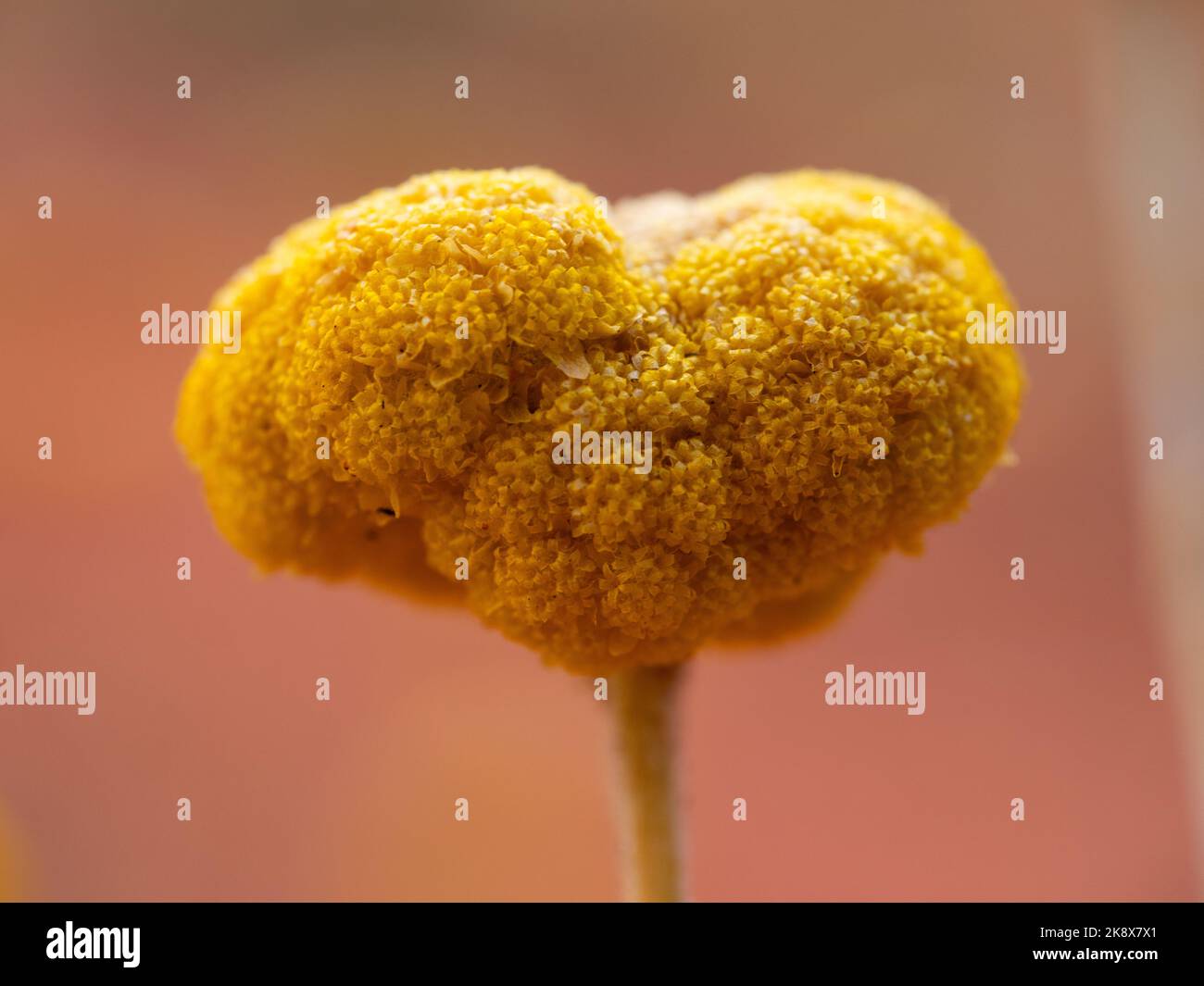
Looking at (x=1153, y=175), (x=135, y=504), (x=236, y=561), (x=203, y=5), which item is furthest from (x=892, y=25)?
(x=135, y=504)

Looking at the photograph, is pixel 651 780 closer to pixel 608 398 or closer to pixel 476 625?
pixel 608 398

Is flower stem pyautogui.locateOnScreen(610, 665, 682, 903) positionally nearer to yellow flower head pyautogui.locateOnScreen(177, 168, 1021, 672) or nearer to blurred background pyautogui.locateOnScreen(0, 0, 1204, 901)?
yellow flower head pyautogui.locateOnScreen(177, 168, 1021, 672)

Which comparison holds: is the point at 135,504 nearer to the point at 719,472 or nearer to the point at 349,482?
A: the point at 349,482

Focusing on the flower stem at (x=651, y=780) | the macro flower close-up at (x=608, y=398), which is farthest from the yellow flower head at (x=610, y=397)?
the flower stem at (x=651, y=780)

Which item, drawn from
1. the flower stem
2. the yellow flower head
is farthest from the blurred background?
the yellow flower head

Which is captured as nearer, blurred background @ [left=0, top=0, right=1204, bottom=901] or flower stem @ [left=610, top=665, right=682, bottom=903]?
flower stem @ [left=610, top=665, right=682, bottom=903]

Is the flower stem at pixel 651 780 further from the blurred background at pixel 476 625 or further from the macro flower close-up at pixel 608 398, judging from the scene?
the blurred background at pixel 476 625
